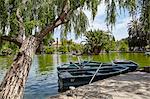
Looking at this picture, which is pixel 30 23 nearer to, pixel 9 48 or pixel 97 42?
pixel 9 48

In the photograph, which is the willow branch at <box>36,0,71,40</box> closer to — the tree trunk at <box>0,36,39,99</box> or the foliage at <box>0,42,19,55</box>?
the tree trunk at <box>0,36,39,99</box>

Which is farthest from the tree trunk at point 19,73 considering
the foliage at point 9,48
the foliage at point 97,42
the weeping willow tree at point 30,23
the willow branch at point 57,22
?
the foliage at point 97,42

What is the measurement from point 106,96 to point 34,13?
3.28m

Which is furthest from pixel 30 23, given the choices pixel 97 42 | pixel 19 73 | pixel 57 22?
pixel 97 42

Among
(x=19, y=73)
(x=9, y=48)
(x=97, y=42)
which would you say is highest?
(x=97, y=42)

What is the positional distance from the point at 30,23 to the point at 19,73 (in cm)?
106

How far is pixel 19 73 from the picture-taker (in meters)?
4.18

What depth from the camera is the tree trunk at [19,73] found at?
13.1 ft

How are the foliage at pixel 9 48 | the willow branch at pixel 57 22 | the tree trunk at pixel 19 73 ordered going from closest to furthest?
1. the tree trunk at pixel 19 73
2. the willow branch at pixel 57 22
3. the foliage at pixel 9 48

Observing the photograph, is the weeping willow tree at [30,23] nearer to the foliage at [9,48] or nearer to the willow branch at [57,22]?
the willow branch at [57,22]

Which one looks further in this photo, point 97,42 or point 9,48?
point 97,42

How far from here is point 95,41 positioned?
213 ft

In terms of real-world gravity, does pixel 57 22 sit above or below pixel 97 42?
below

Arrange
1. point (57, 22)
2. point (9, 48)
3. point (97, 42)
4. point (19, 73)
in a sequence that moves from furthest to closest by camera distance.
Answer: point (97, 42), point (9, 48), point (57, 22), point (19, 73)
